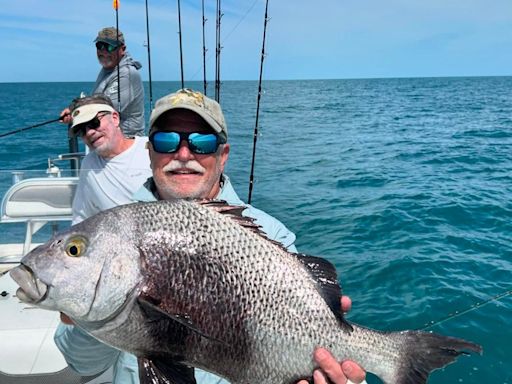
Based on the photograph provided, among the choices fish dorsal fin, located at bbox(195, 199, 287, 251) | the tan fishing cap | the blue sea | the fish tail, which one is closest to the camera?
fish dorsal fin, located at bbox(195, 199, 287, 251)

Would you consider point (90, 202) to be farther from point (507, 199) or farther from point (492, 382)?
point (507, 199)

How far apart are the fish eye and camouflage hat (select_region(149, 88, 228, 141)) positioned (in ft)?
2.53

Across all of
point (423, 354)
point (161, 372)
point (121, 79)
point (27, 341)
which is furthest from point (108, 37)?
point (423, 354)

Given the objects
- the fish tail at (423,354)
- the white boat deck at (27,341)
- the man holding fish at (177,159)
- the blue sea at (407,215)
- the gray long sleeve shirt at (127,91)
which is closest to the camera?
the fish tail at (423,354)

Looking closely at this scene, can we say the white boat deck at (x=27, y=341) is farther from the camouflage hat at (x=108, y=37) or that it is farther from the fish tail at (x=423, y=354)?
the camouflage hat at (x=108, y=37)

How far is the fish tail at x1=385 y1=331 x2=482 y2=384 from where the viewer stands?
6.70ft

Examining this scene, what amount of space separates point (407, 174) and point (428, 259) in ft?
21.8

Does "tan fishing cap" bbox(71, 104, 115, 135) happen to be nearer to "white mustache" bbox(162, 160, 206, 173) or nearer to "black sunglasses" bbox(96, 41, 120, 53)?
"black sunglasses" bbox(96, 41, 120, 53)

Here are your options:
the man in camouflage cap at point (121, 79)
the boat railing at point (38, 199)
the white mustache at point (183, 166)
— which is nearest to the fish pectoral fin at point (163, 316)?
the white mustache at point (183, 166)

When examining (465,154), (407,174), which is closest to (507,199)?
(407,174)

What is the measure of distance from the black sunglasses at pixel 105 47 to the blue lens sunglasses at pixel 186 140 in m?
3.51

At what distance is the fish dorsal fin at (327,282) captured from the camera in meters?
1.95

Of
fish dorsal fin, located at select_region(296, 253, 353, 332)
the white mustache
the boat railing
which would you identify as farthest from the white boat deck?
fish dorsal fin, located at select_region(296, 253, 353, 332)

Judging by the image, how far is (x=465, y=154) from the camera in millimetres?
15992
